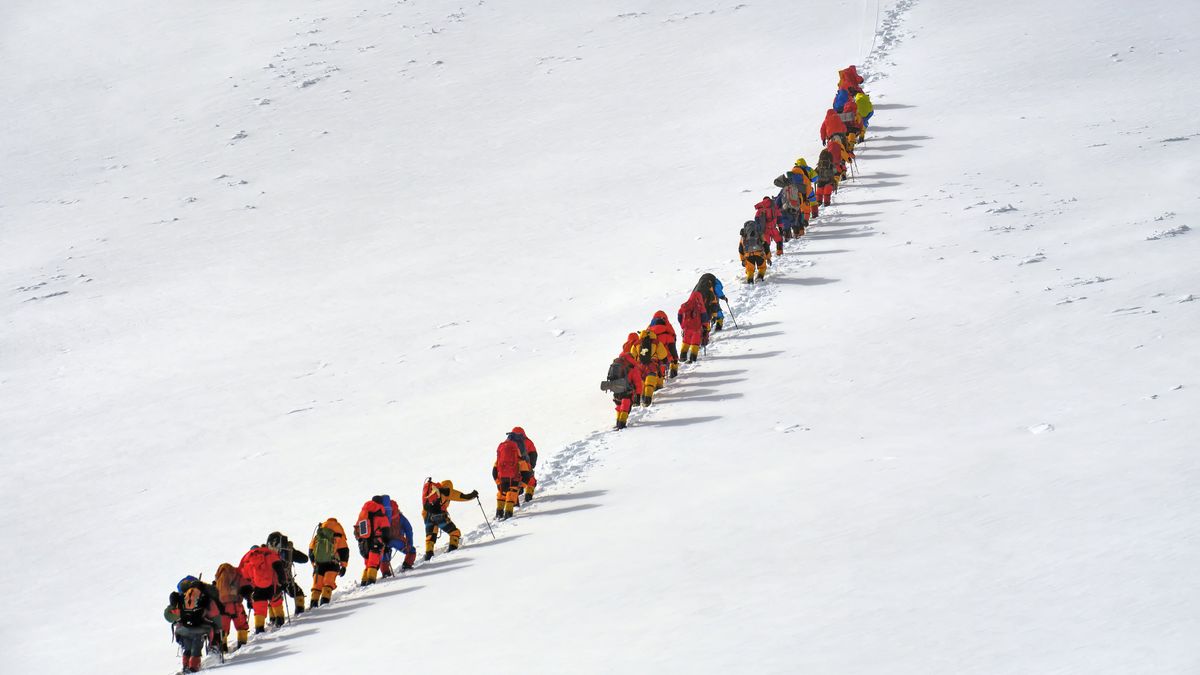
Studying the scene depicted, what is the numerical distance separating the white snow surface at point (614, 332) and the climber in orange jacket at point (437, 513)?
16.2 inches

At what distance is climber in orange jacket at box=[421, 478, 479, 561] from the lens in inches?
509

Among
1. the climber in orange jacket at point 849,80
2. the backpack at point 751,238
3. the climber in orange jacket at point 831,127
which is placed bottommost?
the backpack at point 751,238

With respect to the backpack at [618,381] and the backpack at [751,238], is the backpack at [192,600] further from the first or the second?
the backpack at [751,238]

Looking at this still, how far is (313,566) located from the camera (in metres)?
12.5

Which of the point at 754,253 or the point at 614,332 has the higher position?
the point at 754,253

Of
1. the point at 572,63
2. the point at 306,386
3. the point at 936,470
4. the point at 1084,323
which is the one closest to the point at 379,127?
the point at 572,63

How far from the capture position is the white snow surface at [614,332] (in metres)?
9.65

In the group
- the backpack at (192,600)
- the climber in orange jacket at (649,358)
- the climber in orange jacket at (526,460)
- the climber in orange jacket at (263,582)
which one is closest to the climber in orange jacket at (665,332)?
the climber in orange jacket at (649,358)

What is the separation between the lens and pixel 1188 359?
44.4ft

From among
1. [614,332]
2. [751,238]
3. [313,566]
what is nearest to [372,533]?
[313,566]

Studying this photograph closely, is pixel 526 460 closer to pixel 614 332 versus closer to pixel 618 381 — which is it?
pixel 618 381

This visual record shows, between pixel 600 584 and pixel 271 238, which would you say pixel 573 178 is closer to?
pixel 271 238

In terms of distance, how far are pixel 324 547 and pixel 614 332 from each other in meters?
8.39

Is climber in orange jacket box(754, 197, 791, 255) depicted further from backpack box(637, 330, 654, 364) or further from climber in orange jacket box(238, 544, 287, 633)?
climber in orange jacket box(238, 544, 287, 633)
